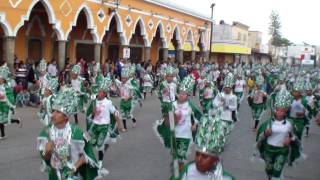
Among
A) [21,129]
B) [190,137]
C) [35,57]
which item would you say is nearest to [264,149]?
[190,137]

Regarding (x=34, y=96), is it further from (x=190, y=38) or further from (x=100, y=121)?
(x=190, y=38)

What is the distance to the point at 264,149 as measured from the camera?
811 cm

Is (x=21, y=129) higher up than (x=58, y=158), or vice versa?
(x=58, y=158)

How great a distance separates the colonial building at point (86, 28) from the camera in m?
20.7

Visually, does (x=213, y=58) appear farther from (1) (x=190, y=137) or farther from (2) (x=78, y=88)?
(1) (x=190, y=137)

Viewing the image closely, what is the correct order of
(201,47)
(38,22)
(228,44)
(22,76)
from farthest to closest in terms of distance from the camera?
(228,44), (201,47), (38,22), (22,76)

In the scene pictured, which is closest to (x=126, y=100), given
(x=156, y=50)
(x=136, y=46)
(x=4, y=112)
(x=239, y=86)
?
(x=4, y=112)

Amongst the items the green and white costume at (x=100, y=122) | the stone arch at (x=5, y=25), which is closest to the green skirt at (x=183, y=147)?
the green and white costume at (x=100, y=122)

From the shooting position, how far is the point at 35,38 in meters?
26.3

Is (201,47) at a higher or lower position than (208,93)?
higher

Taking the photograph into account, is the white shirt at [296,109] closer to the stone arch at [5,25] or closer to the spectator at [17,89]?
the spectator at [17,89]

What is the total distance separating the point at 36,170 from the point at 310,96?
8.10 metres

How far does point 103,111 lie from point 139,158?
173 cm

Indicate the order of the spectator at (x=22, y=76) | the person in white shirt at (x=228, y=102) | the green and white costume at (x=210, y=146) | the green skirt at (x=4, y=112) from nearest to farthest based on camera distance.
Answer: the green and white costume at (x=210, y=146) < the green skirt at (x=4, y=112) < the person in white shirt at (x=228, y=102) < the spectator at (x=22, y=76)
